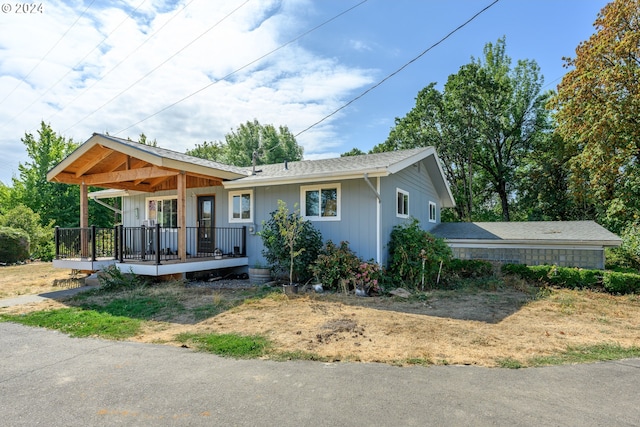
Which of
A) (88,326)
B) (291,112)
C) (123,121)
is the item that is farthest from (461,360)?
(123,121)

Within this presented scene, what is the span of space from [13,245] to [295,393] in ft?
58.7

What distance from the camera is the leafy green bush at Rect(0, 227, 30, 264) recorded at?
579 inches

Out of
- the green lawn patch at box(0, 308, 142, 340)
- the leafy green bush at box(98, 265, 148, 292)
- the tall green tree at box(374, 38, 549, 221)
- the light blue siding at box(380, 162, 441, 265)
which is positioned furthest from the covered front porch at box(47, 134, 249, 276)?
the tall green tree at box(374, 38, 549, 221)

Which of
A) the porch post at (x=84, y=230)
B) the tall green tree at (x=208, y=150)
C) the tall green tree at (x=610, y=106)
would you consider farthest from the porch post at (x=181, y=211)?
the tall green tree at (x=208, y=150)

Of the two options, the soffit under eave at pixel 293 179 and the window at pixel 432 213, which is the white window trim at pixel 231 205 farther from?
the window at pixel 432 213

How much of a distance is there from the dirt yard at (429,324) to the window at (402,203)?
3.22m

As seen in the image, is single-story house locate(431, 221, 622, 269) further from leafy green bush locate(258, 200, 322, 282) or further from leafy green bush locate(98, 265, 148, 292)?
leafy green bush locate(98, 265, 148, 292)

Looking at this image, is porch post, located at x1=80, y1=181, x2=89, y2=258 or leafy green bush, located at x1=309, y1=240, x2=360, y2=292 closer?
leafy green bush, located at x1=309, y1=240, x2=360, y2=292

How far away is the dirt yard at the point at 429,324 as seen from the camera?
435 cm

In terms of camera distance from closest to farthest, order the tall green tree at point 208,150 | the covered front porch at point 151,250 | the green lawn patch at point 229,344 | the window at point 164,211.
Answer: the green lawn patch at point 229,344 → the covered front porch at point 151,250 → the window at point 164,211 → the tall green tree at point 208,150

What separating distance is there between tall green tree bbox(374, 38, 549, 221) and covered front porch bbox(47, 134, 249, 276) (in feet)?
53.5

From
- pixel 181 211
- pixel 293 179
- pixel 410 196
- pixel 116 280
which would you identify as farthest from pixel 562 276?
pixel 116 280

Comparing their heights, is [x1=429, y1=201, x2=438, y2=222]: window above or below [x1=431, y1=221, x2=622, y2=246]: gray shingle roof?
above

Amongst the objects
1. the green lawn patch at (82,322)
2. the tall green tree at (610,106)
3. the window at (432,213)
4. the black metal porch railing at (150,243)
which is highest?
the tall green tree at (610,106)
